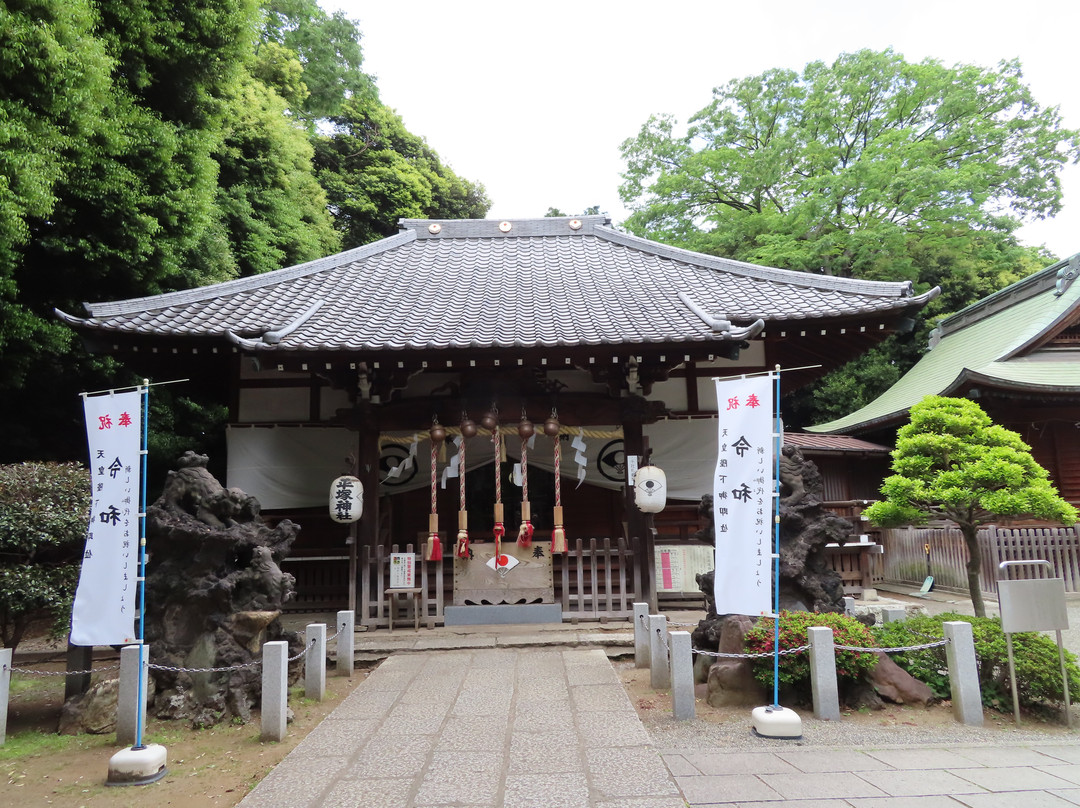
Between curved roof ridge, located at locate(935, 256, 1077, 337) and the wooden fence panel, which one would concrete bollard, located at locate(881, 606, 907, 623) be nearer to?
the wooden fence panel

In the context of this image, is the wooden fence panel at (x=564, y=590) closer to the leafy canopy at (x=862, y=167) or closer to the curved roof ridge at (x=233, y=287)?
the curved roof ridge at (x=233, y=287)

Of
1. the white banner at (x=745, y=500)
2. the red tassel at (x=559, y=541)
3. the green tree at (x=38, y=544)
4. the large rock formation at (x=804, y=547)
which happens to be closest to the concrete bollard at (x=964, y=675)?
the large rock formation at (x=804, y=547)

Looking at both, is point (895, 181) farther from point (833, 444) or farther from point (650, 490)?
point (650, 490)

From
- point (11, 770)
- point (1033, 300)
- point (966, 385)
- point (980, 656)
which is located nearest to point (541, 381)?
point (980, 656)

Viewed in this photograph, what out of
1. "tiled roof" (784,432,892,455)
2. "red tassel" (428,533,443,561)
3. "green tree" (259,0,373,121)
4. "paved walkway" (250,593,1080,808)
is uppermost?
"green tree" (259,0,373,121)

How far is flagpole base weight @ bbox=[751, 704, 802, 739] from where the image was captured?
4.66 m

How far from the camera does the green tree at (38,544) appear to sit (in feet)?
17.6

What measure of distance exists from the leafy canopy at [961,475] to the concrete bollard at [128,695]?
6.93 metres

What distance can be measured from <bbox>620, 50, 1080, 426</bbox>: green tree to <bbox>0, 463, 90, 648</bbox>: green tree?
815 inches

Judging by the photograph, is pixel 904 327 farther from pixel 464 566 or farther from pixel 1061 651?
pixel 464 566

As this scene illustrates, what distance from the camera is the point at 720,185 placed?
25156 mm

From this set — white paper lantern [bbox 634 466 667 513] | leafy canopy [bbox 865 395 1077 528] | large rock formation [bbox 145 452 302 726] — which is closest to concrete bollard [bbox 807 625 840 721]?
leafy canopy [bbox 865 395 1077 528]

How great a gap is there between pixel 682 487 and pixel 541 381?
2832 mm

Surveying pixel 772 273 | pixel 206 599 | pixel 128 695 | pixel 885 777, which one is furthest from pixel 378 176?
pixel 885 777
